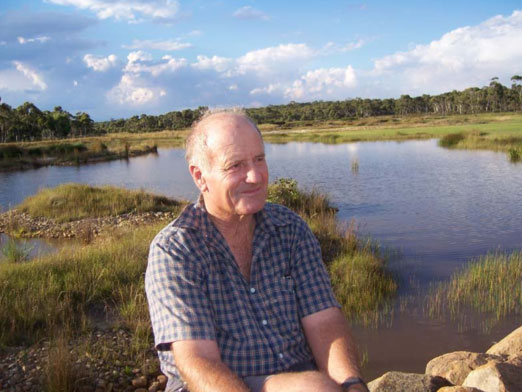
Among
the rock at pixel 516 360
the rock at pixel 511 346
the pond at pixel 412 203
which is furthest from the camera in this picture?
the pond at pixel 412 203

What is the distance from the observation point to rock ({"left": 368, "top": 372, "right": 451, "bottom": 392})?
3.19 meters

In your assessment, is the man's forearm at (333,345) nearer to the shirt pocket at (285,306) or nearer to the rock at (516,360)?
the shirt pocket at (285,306)

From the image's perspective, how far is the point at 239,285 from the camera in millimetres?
2131

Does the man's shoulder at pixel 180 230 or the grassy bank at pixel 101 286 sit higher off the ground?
the man's shoulder at pixel 180 230

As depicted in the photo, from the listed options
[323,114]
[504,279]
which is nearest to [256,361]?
[504,279]

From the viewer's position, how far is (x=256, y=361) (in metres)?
2.06

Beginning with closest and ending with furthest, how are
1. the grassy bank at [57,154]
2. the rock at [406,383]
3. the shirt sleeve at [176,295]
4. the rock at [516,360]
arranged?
1. the shirt sleeve at [176,295]
2. the rock at [406,383]
3. the rock at [516,360]
4. the grassy bank at [57,154]

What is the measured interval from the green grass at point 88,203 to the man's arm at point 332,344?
39.3 ft

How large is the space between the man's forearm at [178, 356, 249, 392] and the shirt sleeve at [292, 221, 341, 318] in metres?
0.52

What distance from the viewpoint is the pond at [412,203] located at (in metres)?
5.57

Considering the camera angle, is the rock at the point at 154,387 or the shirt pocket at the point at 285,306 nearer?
the shirt pocket at the point at 285,306

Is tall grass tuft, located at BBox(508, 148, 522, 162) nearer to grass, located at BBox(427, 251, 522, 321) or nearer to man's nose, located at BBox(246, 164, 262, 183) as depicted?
grass, located at BBox(427, 251, 522, 321)

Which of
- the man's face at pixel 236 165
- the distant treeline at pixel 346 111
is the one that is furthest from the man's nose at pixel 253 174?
the distant treeline at pixel 346 111

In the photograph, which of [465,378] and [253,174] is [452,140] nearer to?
[465,378]
